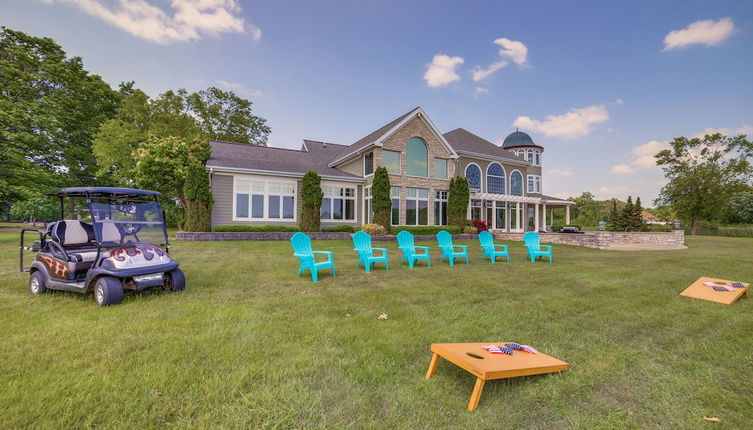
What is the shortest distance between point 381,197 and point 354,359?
15.9m

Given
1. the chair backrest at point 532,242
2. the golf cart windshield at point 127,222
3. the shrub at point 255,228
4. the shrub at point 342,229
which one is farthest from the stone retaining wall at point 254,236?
the golf cart windshield at point 127,222

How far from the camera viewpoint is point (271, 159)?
2109cm

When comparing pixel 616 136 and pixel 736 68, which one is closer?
pixel 736 68

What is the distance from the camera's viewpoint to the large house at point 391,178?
17.5 metres

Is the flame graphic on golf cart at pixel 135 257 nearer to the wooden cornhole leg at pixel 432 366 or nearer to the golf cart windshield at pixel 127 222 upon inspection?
the golf cart windshield at pixel 127 222

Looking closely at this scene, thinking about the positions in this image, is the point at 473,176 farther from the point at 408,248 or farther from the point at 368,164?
the point at 408,248

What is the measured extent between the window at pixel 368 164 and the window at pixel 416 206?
→ 2.85 meters

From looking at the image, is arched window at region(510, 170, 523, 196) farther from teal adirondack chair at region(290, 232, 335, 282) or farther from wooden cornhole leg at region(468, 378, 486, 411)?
wooden cornhole leg at region(468, 378, 486, 411)

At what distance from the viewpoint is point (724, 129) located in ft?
114

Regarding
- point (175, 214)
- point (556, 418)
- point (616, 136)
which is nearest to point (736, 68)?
point (616, 136)

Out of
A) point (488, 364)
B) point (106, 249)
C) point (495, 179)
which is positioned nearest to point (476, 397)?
point (488, 364)

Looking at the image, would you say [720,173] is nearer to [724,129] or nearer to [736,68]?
[724,129]

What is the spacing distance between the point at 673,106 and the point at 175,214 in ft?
109

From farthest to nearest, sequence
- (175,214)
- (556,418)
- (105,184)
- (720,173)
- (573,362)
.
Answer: (720,173)
(105,184)
(175,214)
(573,362)
(556,418)
